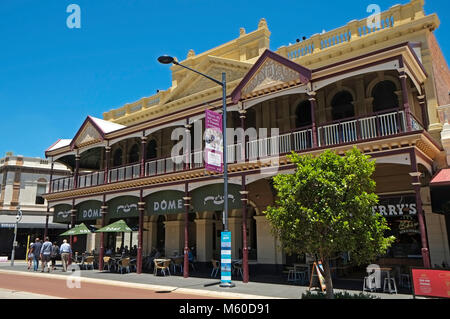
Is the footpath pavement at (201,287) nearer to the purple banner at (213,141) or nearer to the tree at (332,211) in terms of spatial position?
the tree at (332,211)

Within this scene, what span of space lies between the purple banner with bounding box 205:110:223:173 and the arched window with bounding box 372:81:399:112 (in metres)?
6.84

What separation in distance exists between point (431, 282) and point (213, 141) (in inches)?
316

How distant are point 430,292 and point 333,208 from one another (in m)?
3.57

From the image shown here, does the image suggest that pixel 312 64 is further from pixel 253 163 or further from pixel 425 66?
pixel 253 163

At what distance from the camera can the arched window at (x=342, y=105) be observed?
16.3 meters

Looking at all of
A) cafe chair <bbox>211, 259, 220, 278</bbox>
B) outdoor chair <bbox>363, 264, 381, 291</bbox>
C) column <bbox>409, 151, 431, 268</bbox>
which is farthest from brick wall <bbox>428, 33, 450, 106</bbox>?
cafe chair <bbox>211, 259, 220, 278</bbox>

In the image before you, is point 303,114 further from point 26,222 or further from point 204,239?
point 26,222

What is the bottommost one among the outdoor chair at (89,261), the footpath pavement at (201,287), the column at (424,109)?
the footpath pavement at (201,287)

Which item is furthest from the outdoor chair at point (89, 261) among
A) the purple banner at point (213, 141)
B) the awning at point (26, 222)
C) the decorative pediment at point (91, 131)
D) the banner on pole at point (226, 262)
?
the awning at point (26, 222)

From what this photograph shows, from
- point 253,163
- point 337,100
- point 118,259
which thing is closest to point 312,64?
point 337,100

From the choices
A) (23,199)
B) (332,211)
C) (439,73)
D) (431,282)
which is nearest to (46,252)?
(332,211)

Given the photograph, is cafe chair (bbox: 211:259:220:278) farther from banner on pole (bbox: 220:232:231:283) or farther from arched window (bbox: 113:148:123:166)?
arched window (bbox: 113:148:123:166)

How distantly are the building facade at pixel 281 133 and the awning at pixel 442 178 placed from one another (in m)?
0.58
